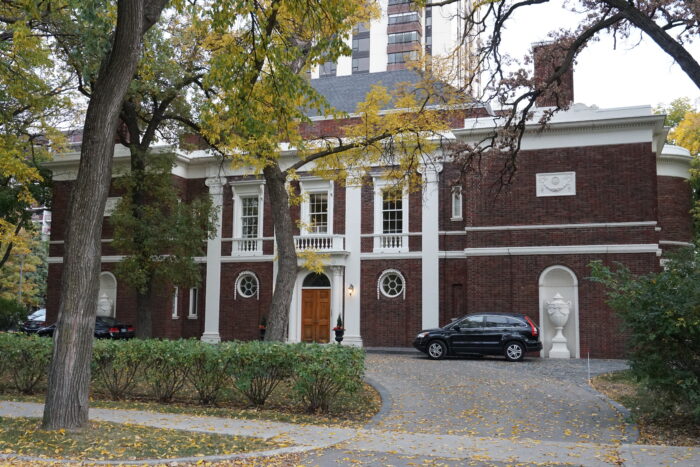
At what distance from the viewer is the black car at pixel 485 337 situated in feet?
69.6

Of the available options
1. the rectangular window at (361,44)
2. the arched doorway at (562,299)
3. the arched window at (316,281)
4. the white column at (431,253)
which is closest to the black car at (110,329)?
the arched window at (316,281)

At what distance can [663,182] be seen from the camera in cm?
3119

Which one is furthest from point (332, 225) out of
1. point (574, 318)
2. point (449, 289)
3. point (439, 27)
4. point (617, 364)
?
point (439, 27)

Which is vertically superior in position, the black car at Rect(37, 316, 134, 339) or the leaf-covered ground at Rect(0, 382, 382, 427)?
the black car at Rect(37, 316, 134, 339)

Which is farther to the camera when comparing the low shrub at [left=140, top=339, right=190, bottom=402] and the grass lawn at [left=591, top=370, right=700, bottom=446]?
the low shrub at [left=140, top=339, right=190, bottom=402]

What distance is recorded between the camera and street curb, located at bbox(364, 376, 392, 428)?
11055 mm

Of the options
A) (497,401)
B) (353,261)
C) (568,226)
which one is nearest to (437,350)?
(353,261)

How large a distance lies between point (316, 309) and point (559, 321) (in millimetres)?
9999

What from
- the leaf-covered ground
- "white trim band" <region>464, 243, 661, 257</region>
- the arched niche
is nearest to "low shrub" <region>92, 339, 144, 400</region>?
the leaf-covered ground

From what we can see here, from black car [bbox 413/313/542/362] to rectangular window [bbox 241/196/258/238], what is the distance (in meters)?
10.6

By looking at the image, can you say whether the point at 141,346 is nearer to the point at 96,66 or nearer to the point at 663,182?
the point at 96,66

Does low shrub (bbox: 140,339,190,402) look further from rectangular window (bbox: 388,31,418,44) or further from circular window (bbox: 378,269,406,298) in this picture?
rectangular window (bbox: 388,31,418,44)

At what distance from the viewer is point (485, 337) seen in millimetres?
21469

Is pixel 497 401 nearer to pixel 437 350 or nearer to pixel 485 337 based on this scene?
pixel 485 337
